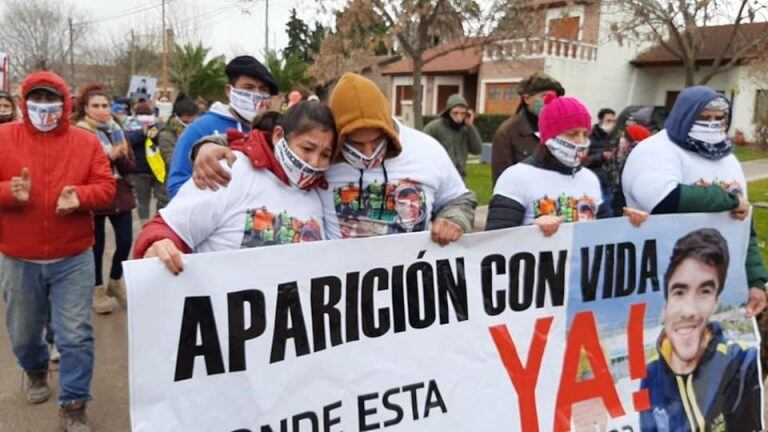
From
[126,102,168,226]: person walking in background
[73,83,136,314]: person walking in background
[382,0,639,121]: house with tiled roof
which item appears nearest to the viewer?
[73,83,136,314]: person walking in background

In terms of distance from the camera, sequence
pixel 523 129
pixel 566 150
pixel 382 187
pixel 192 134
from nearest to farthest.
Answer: pixel 382 187
pixel 566 150
pixel 192 134
pixel 523 129

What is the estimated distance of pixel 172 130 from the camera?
270 inches

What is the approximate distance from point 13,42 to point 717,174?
49.1m

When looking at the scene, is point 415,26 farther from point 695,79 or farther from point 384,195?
point 695,79

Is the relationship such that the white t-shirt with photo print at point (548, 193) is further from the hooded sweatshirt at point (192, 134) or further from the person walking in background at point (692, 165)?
the hooded sweatshirt at point (192, 134)

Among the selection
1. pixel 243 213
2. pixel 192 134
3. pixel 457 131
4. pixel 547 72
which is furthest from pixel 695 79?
pixel 243 213

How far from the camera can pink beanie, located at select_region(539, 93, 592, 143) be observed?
278cm

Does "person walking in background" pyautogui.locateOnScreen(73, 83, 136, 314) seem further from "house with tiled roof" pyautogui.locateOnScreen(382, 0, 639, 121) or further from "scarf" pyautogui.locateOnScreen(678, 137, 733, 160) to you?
"house with tiled roof" pyautogui.locateOnScreen(382, 0, 639, 121)

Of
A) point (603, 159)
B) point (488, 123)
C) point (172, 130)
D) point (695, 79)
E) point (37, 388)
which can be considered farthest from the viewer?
point (695, 79)

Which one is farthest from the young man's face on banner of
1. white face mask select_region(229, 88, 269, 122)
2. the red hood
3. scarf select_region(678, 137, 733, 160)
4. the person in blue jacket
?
the red hood

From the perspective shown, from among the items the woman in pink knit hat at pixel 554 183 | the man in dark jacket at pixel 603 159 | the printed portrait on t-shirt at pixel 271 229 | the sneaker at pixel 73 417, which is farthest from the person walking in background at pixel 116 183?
the man in dark jacket at pixel 603 159

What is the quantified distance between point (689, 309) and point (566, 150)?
0.93 m

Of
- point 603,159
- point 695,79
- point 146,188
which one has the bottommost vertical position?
point 146,188

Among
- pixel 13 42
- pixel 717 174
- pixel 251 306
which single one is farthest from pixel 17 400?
pixel 13 42
